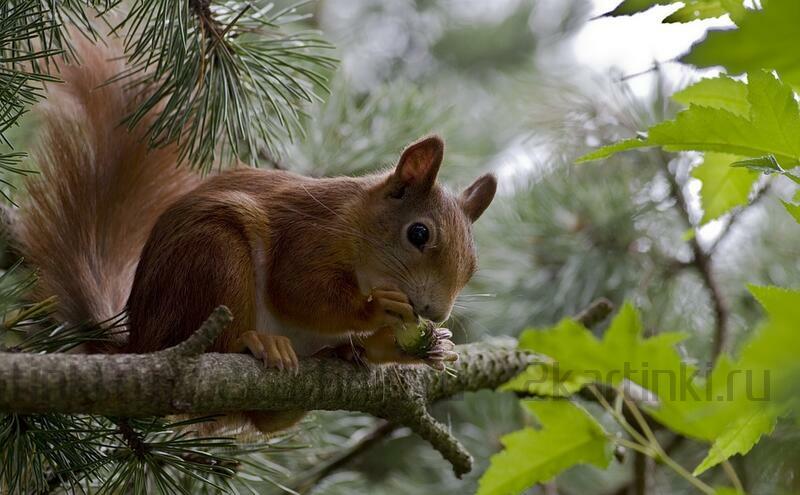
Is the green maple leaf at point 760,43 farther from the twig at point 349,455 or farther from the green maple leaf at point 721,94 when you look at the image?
the twig at point 349,455

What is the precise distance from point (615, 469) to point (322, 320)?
2.43 m

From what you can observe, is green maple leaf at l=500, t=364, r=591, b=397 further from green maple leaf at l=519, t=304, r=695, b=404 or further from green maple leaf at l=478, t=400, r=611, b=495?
green maple leaf at l=519, t=304, r=695, b=404

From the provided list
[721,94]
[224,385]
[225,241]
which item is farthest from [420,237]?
[721,94]

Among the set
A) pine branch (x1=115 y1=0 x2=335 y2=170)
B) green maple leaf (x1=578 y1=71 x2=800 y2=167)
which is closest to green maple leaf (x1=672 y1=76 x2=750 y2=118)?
green maple leaf (x1=578 y1=71 x2=800 y2=167)

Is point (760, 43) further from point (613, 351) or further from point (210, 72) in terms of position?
point (210, 72)

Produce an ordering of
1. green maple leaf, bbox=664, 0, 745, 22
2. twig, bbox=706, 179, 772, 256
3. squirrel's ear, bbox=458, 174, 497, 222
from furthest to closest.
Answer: twig, bbox=706, 179, 772, 256, squirrel's ear, bbox=458, 174, 497, 222, green maple leaf, bbox=664, 0, 745, 22

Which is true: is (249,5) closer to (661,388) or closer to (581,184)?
(661,388)

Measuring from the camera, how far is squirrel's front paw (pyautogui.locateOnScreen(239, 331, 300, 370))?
1408 millimetres

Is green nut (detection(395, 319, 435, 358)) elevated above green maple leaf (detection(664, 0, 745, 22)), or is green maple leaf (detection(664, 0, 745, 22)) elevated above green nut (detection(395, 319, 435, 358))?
green maple leaf (detection(664, 0, 745, 22))

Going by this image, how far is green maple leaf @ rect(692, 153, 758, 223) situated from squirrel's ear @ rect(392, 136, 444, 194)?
0.59 meters

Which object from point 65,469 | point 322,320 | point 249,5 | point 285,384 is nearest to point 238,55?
point 249,5

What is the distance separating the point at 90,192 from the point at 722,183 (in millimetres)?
1244

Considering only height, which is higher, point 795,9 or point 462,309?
point 795,9

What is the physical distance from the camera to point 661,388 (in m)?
0.87
